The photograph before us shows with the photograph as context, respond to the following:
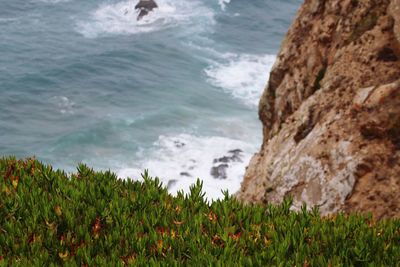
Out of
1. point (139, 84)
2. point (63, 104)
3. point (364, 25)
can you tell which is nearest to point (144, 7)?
point (139, 84)

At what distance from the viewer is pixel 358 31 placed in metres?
17.0

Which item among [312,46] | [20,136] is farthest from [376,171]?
[20,136]

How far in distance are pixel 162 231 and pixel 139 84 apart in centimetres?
6522

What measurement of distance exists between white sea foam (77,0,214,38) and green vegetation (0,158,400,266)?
256 ft

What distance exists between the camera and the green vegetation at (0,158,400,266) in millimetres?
6941

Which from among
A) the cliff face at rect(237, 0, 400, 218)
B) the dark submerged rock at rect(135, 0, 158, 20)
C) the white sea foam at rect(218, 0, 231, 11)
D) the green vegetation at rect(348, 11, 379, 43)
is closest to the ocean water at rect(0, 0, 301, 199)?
the white sea foam at rect(218, 0, 231, 11)

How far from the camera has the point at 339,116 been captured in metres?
15.2

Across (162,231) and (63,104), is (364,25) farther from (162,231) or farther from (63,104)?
(63,104)

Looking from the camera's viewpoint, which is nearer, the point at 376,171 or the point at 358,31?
the point at 376,171

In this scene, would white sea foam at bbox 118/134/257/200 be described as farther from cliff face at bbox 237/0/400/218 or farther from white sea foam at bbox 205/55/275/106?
cliff face at bbox 237/0/400/218

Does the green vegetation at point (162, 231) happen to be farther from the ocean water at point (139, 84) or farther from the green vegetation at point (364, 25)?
the ocean water at point (139, 84)

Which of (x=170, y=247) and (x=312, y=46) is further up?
(x=312, y=46)

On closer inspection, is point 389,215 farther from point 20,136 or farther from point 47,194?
point 20,136

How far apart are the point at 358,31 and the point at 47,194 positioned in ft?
37.9
